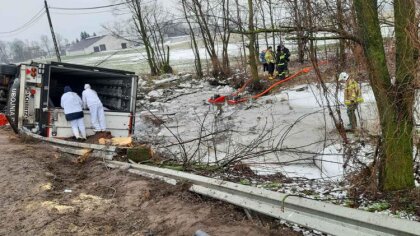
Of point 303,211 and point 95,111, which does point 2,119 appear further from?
point 303,211

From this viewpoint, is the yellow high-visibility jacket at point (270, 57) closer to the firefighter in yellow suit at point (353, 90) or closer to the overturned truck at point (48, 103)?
the overturned truck at point (48, 103)

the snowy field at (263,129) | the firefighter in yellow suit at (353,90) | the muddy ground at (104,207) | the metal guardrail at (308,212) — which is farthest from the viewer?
the snowy field at (263,129)

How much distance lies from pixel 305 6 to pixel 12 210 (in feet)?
14.4

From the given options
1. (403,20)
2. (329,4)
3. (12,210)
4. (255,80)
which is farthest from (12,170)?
(255,80)

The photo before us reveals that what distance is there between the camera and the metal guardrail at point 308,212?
3.38 m

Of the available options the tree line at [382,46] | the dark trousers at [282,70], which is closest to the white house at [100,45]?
the dark trousers at [282,70]

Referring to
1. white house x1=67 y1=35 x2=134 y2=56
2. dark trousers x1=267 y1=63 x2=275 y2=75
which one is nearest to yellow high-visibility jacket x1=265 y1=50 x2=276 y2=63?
dark trousers x1=267 y1=63 x2=275 y2=75

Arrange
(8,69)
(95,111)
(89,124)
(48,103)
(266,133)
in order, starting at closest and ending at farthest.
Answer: (266,133), (48,103), (95,111), (89,124), (8,69)

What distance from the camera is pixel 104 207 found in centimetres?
513

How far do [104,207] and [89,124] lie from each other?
5.59 metres

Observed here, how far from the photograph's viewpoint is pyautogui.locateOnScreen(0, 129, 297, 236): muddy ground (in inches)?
170

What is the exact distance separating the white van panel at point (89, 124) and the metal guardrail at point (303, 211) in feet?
15.6

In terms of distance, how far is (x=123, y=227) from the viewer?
450cm

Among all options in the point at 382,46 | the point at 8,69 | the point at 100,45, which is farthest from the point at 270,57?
the point at 100,45
